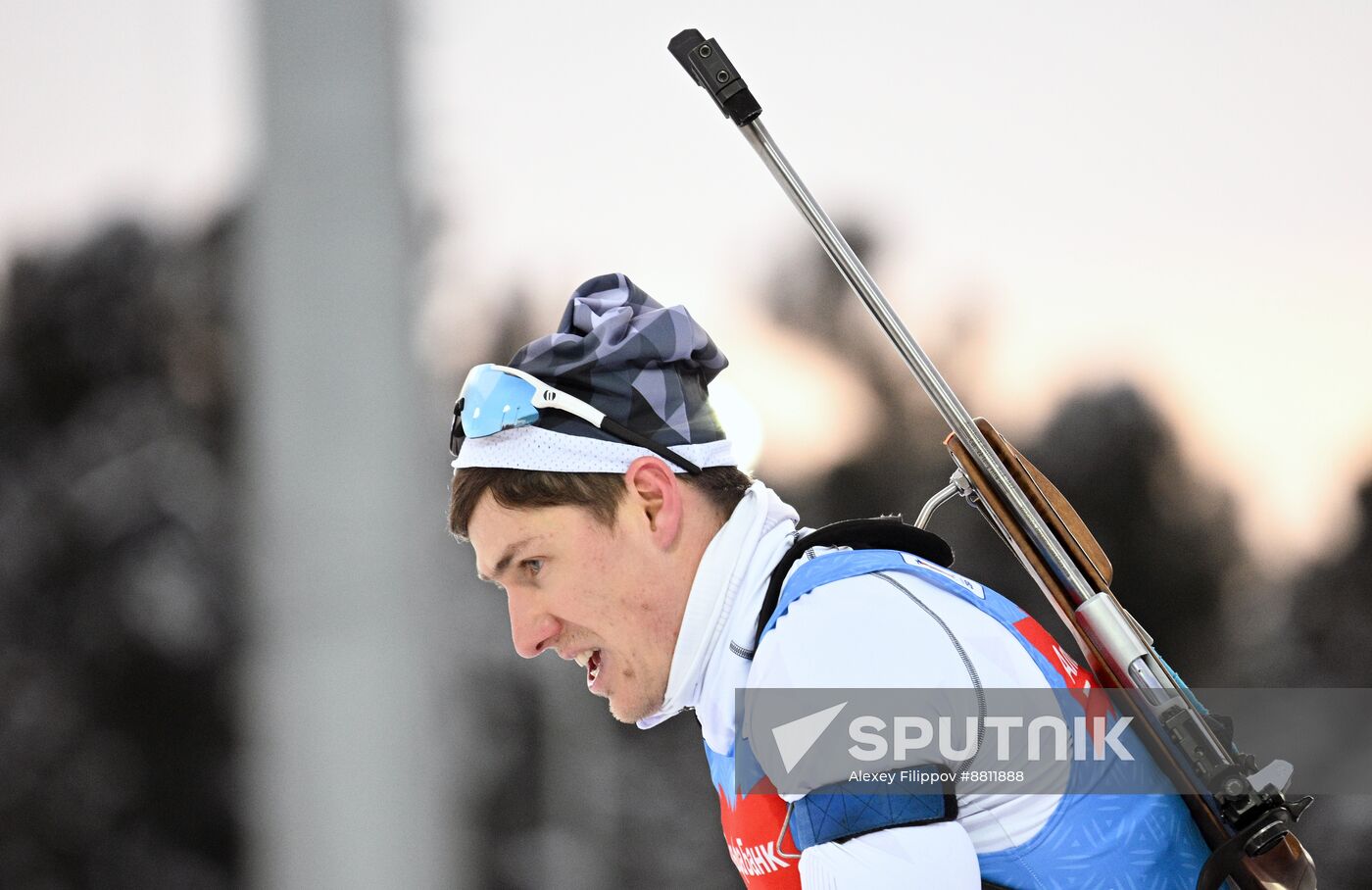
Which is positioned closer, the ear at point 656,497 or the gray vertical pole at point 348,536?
the ear at point 656,497

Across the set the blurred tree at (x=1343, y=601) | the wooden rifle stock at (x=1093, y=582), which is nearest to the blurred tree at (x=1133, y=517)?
the blurred tree at (x=1343, y=601)

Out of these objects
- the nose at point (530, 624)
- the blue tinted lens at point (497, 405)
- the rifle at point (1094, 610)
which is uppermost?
the blue tinted lens at point (497, 405)

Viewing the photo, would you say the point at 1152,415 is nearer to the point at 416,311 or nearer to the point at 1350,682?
the point at 1350,682

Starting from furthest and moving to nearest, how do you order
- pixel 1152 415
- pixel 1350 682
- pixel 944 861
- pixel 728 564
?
1. pixel 1152 415
2. pixel 1350 682
3. pixel 728 564
4. pixel 944 861

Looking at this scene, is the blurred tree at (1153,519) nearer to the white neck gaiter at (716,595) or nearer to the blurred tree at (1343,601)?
the blurred tree at (1343,601)

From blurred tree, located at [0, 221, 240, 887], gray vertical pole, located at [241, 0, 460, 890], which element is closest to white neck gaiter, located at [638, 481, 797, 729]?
gray vertical pole, located at [241, 0, 460, 890]

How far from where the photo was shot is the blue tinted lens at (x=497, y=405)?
90 centimetres

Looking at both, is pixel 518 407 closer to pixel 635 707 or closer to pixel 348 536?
pixel 635 707

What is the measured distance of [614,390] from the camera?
903 mm

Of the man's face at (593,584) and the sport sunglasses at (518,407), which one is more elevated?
the sport sunglasses at (518,407)

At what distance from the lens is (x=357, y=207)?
4254 mm

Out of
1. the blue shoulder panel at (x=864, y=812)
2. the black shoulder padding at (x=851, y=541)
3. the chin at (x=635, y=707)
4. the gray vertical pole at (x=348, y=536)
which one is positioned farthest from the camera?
the gray vertical pole at (x=348, y=536)

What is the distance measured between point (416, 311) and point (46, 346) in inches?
96.9

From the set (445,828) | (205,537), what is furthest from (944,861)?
(205,537)
